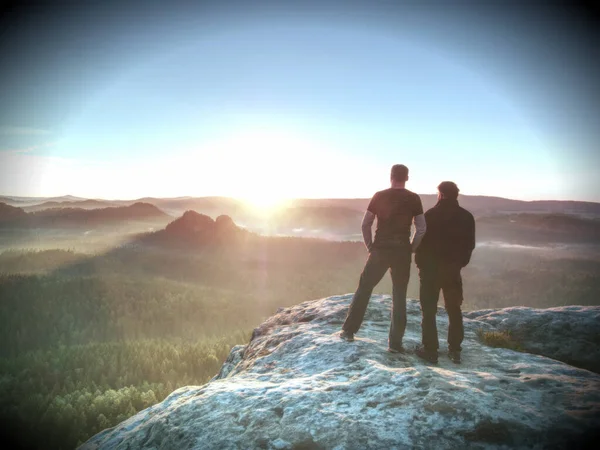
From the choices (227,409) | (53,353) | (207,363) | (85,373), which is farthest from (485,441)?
→ (53,353)

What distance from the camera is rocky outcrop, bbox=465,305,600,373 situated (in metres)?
6.67

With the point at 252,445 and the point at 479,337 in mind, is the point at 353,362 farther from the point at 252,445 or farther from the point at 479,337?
the point at 479,337

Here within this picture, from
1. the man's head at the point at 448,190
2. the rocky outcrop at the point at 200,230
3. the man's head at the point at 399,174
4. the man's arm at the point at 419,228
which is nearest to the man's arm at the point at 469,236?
the man's head at the point at 448,190

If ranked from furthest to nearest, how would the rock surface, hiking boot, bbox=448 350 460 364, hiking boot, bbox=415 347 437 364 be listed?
hiking boot, bbox=448 350 460 364
hiking boot, bbox=415 347 437 364
the rock surface

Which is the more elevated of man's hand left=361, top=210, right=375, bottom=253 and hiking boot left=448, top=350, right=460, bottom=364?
man's hand left=361, top=210, right=375, bottom=253

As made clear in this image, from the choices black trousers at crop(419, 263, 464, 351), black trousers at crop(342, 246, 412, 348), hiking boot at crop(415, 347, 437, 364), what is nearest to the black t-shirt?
black trousers at crop(342, 246, 412, 348)

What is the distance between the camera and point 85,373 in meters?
12.3

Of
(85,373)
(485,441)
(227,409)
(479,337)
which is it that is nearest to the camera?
(485,441)

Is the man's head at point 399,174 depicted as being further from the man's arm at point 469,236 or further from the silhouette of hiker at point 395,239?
the man's arm at point 469,236

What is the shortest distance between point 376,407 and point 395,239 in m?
2.80

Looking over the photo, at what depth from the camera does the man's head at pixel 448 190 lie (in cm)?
577

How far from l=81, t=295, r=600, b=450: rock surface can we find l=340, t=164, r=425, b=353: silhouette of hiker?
0.76 m

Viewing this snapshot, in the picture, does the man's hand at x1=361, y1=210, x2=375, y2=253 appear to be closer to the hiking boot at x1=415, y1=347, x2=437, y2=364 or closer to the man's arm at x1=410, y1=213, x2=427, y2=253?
the man's arm at x1=410, y1=213, x2=427, y2=253

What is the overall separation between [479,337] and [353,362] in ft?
13.0
